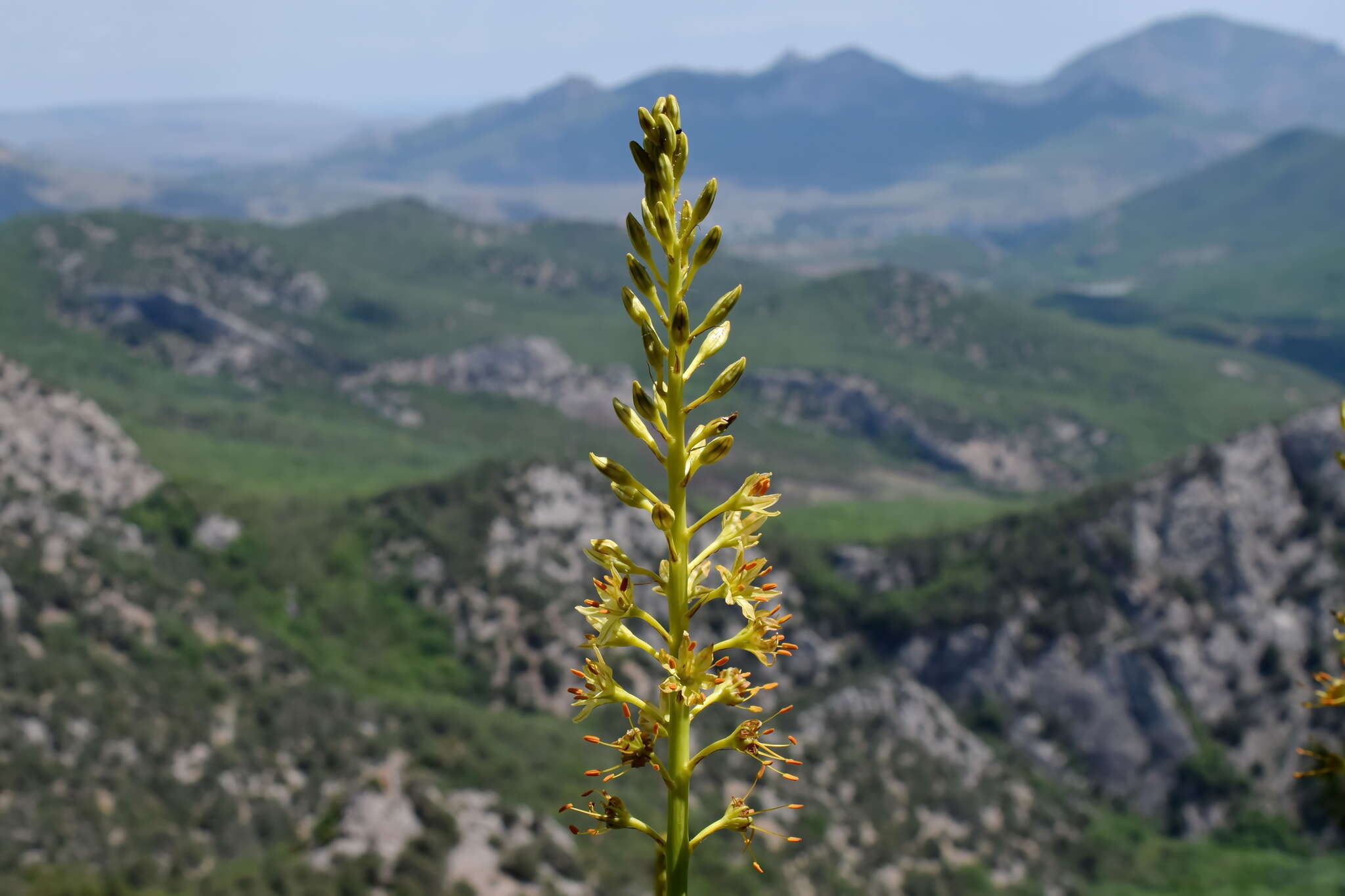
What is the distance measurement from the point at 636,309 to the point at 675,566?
2.23m

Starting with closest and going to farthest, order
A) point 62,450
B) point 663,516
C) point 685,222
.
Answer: point 663,516, point 685,222, point 62,450

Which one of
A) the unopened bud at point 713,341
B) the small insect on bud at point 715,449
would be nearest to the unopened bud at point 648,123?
the unopened bud at point 713,341

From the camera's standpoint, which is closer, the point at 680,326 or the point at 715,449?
the point at 680,326

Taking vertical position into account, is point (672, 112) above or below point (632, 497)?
above

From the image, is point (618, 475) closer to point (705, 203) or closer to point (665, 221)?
point (665, 221)

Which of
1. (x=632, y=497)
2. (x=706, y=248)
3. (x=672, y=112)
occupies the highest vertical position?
(x=672, y=112)

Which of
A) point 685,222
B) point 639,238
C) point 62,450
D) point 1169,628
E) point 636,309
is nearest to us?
point 685,222

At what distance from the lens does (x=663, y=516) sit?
9.50m

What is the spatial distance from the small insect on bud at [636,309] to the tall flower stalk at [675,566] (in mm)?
23

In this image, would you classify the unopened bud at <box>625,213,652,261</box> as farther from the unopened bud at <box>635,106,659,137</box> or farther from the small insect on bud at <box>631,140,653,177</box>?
the unopened bud at <box>635,106,659,137</box>

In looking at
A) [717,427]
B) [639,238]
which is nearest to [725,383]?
[717,427]

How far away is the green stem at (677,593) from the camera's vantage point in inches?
378

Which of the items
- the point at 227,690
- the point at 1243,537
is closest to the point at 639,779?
the point at 227,690

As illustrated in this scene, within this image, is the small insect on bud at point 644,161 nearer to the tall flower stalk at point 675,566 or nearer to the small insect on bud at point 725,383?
the tall flower stalk at point 675,566
